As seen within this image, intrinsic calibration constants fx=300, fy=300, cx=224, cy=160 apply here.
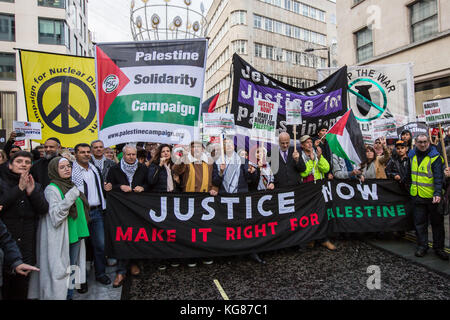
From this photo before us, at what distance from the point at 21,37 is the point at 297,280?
30.0 metres

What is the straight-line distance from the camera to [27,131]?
5770mm

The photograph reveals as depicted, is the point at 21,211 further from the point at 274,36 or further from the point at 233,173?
the point at 274,36

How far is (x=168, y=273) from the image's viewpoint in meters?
4.25

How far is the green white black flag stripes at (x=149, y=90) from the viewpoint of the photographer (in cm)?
392

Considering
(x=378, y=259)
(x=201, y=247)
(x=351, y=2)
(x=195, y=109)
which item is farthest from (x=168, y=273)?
(x=351, y=2)

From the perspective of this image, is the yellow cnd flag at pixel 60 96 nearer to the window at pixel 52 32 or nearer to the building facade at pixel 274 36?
the window at pixel 52 32

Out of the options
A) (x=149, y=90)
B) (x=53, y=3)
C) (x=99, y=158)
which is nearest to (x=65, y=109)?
(x=99, y=158)

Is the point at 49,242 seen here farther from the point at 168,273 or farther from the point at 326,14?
the point at 326,14

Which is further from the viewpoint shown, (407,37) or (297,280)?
(407,37)

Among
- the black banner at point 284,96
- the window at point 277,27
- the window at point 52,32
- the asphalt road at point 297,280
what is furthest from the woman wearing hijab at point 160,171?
the window at point 277,27

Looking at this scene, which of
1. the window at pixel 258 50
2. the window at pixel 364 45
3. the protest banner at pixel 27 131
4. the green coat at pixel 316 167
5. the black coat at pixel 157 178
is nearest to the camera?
the black coat at pixel 157 178

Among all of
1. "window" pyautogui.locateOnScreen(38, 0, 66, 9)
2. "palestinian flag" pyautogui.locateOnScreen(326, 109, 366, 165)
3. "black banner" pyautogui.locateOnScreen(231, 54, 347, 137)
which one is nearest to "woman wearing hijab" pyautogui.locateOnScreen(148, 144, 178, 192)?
"black banner" pyautogui.locateOnScreen(231, 54, 347, 137)

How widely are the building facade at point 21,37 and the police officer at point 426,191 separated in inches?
1039
